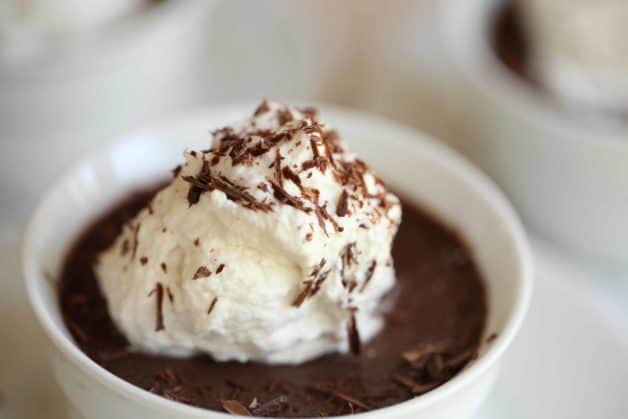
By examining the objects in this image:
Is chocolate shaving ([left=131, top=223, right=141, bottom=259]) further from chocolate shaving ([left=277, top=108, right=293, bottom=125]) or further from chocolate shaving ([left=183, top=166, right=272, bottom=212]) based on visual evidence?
chocolate shaving ([left=277, top=108, right=293, bottom=125])

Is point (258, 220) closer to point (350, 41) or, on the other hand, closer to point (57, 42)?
point (57, 42)

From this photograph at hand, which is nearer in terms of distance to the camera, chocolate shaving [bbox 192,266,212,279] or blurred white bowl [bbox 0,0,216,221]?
chocolate shaving [bbox 192,266,212,279]

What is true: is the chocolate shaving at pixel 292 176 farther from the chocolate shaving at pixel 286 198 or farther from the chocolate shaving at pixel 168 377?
the chocolate shaving at pixel 168 377

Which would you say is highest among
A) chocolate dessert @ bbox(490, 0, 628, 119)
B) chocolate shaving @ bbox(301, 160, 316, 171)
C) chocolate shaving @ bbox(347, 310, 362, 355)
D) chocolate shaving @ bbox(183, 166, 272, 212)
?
chocolate dessert @ bbox(490, 0, 628, 119)

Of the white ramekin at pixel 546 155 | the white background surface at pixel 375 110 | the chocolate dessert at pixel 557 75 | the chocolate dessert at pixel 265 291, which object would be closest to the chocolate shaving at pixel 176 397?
the chocolate dessert at pixel 265 291

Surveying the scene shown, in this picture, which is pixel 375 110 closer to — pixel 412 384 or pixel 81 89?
pixel 81 89

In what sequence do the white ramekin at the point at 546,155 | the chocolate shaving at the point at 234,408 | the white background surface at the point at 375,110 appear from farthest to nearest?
the white ramekin at the point at 546,155 → the white background surface at the point at 375,110 → the chocolate shaving at the point at 234,408

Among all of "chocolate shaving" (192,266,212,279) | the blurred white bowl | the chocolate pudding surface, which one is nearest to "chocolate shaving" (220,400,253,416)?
the chocolate pudding surface

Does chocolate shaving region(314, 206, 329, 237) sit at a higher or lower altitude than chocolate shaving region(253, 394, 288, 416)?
higher
